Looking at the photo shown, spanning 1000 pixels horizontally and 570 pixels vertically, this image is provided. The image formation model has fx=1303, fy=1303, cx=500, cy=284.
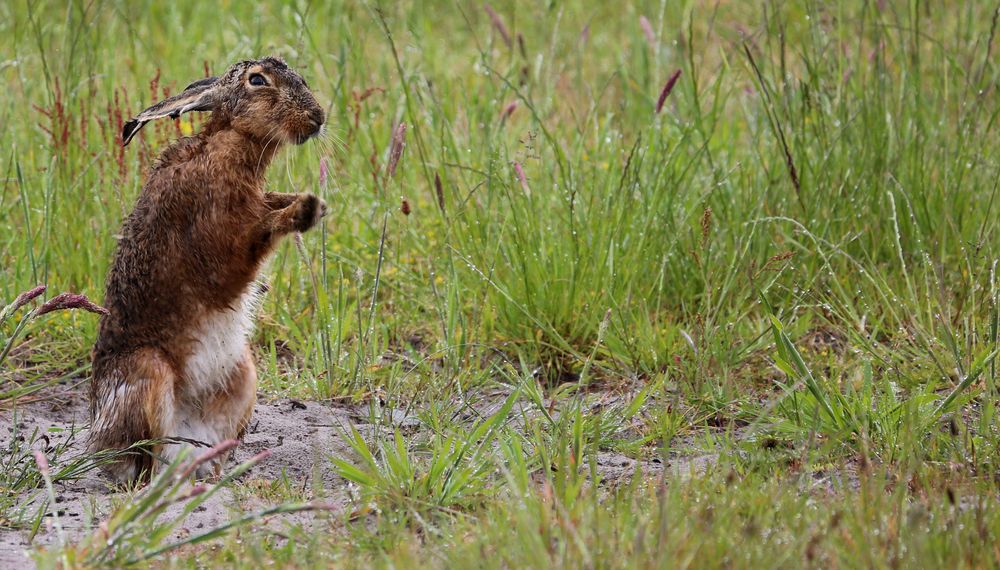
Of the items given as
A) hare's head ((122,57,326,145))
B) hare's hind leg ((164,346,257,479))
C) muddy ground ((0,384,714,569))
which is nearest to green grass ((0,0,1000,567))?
muddy ground ((0,384,714,569))

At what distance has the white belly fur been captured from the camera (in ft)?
13.8

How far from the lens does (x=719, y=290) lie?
520 centimetres

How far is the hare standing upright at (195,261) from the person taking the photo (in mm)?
4121

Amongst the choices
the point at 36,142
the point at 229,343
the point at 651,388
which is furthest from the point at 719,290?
the point at 36,142

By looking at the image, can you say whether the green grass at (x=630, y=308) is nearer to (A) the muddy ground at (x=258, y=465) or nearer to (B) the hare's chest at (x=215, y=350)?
(A) the muddy ground at (x=258, y=465)

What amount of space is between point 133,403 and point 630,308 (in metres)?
1.92

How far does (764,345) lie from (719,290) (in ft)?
1.31

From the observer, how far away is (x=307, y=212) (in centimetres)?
410

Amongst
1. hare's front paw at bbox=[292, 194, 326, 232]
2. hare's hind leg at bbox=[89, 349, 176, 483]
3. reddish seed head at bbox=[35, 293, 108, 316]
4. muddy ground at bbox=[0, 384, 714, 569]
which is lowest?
muddy ground at bbox=[0, 384, 714, 569]

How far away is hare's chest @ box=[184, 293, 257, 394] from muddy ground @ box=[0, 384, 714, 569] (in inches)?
12.5

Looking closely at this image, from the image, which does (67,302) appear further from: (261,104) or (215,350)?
(261,104)

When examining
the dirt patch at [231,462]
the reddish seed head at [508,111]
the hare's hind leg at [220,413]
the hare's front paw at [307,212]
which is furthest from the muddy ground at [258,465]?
the reddish seed head at [508,111]

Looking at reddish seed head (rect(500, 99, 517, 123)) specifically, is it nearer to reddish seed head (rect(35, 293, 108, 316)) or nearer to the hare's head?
the hare's head

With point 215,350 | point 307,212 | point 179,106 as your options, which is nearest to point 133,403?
point 215,350
